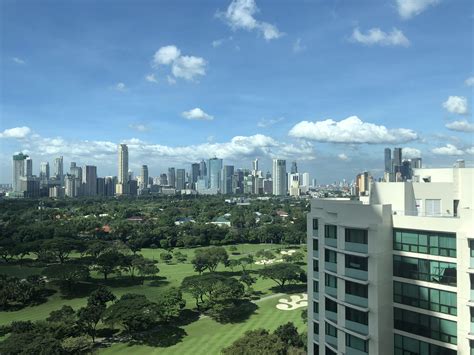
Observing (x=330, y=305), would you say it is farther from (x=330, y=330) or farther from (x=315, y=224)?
(x=315, y=224)

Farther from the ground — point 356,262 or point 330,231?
point 330,231

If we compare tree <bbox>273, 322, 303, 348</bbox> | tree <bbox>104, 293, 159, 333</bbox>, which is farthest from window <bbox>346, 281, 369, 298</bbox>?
tree <bbox>104, 293, 159, 333</bbox>

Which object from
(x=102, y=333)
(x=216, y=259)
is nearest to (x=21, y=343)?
(x=102, y=333)

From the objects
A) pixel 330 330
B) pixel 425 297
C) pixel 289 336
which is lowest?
pixel 289 336

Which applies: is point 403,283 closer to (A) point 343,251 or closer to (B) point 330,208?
(A) point 343,251

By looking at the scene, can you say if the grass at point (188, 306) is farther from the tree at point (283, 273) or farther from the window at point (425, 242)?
the window at point (425, 242)

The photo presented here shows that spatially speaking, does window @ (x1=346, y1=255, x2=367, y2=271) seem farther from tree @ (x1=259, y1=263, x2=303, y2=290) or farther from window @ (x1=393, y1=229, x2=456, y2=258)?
tree @ (x1=259, y1=263, x2=303, y2=290)

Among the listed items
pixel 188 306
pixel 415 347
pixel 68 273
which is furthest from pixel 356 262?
pixel 68 273
